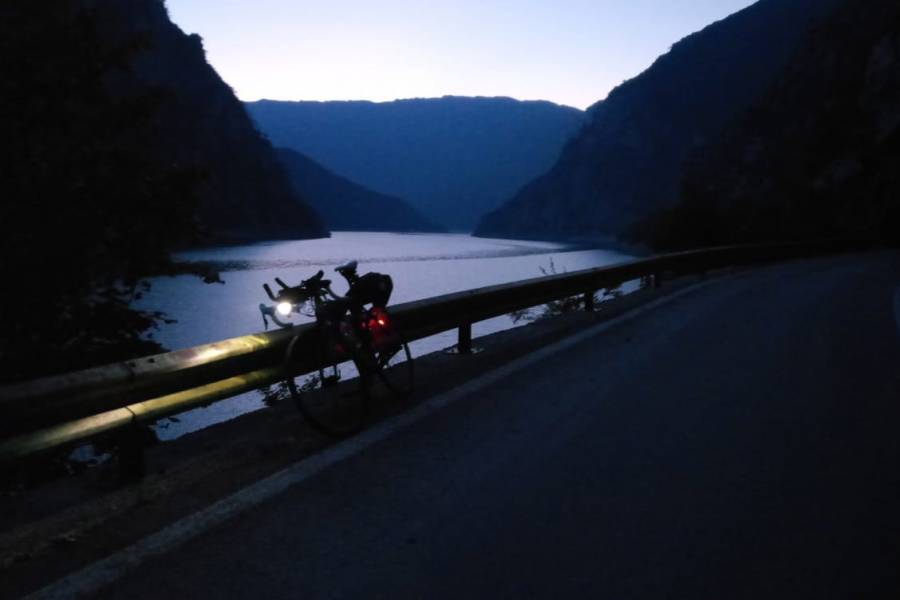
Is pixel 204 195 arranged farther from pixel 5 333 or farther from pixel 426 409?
pixel 426 409

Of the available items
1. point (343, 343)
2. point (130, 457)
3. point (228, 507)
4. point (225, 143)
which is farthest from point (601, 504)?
point (225, 143)

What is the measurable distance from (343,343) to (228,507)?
1.79 metres

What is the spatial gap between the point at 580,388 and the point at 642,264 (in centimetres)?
935

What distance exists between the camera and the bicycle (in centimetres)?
500

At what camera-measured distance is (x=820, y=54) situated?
265 feet

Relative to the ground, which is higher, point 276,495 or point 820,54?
point 820,54

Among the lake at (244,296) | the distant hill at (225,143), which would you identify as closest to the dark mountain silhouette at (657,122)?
the distant hill at (225,143)

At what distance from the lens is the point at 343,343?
5367 mm

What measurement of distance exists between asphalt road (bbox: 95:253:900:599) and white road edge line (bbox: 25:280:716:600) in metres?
0.09

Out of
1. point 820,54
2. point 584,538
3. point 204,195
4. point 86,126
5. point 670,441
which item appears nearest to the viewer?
point 584,538

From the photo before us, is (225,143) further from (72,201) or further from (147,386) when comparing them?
(147,386)

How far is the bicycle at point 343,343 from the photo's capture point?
5.00 m

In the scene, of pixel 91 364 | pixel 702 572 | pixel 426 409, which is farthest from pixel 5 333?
pixel 702 572

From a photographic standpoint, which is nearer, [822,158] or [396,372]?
[396,372]
